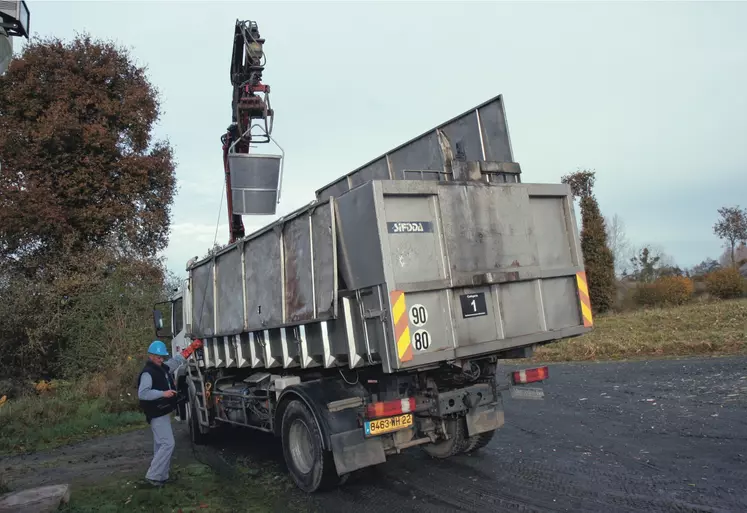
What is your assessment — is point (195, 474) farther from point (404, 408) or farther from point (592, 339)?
point (592, 339)

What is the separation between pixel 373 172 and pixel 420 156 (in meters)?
1.04

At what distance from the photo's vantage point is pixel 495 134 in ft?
21.1

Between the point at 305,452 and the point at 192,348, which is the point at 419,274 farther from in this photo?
the point at 192,348

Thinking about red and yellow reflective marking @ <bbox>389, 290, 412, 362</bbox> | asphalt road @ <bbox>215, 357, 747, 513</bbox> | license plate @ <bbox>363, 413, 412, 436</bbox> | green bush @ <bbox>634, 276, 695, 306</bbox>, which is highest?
green bush @ <bbox>634, 276, 695, 306</bbox>

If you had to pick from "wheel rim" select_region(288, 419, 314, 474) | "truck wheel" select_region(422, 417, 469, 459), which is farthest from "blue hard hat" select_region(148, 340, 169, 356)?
"truck wheel" select_region(422, 417, 469, 459)

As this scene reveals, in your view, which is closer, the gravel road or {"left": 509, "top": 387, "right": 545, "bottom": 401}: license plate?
the gravel road

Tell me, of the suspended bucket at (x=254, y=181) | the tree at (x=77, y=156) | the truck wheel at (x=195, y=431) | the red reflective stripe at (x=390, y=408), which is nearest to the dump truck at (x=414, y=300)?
the red reflective stripe at (x=390, y=408)

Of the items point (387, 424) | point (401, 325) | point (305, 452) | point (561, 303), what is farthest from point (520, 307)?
point (305, 452)

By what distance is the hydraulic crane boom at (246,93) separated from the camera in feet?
33.7

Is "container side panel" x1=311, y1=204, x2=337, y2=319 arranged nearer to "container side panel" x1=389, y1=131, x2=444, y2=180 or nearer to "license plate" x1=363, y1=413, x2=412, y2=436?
"license plate" x1=363, y1=413, x2=412, y2=436

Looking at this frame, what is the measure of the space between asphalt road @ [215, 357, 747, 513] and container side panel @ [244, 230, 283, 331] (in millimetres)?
2104

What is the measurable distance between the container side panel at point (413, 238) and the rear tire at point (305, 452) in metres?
2.00

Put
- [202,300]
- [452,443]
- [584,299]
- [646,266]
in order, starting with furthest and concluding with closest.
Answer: [646,266]
[202,300]
[452,443]
[584,299]

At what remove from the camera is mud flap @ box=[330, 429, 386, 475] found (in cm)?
555
